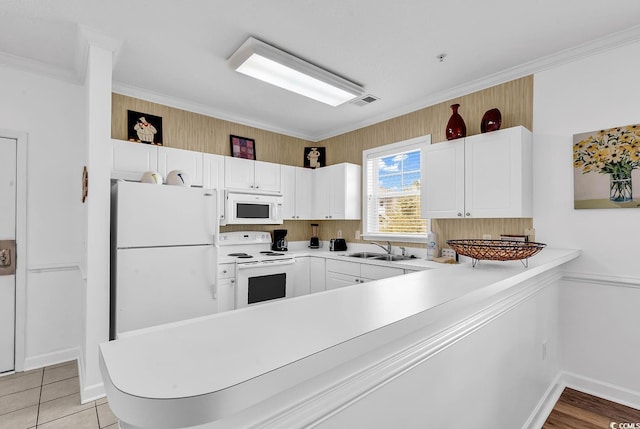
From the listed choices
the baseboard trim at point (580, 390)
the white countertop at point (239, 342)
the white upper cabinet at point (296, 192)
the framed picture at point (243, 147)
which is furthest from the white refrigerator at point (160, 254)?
the baseboard trim at point (580, 390)

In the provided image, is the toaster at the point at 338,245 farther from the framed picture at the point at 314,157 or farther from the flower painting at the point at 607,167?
the flower painting at the point at 607,167

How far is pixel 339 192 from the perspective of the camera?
4.18 m

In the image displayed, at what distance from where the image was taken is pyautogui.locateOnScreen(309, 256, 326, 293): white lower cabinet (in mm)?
3861

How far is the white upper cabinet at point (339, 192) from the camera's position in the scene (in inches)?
162

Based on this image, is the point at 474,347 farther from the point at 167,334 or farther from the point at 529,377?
the point at 167,334

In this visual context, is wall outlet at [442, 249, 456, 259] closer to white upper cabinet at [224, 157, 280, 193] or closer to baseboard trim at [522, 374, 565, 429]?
baseboard trim at [522, 374, 565, 429]

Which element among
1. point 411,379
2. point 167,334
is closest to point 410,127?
point 411,379

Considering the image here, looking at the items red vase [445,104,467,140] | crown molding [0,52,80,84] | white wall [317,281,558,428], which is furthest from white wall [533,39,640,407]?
crown molding [0,52,80,84]

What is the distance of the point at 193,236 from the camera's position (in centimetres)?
277

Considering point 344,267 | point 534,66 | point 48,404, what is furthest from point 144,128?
point 534,66

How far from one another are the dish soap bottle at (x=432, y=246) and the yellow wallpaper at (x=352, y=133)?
0.12 m

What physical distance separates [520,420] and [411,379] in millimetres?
1374

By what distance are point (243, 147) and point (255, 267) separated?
1.63 m

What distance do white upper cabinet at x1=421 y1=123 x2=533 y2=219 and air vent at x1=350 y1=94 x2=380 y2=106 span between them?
85 cm
